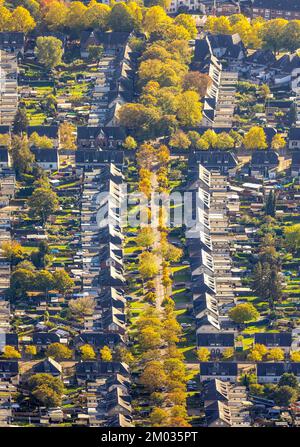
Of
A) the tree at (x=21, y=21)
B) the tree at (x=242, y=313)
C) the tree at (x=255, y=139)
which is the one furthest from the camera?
the tree at (x=21, y=21)

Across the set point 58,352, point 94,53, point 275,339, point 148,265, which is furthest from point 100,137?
point 275,339

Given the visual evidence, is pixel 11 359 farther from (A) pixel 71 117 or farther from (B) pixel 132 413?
(A) pixel 71 117

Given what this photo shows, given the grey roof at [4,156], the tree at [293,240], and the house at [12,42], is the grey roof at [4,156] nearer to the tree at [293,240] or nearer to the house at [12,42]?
the house at [12,42]

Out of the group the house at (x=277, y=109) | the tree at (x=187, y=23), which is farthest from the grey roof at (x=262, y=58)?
the house at (x=277, y=109)

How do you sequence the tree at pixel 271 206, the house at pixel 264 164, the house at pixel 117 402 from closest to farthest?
the house at pixel 117 402, the tree at pixel 271 206, the house at pixel 264 164

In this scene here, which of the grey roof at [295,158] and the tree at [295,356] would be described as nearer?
the tree at [295,356]

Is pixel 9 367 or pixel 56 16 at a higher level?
pixel 56 16

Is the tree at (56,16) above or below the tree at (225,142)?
above

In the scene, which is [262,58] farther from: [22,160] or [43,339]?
[43,339]
